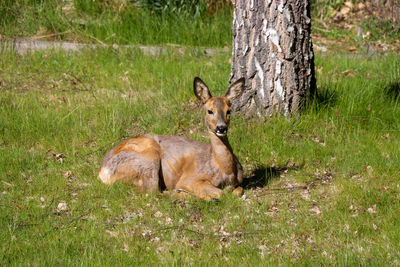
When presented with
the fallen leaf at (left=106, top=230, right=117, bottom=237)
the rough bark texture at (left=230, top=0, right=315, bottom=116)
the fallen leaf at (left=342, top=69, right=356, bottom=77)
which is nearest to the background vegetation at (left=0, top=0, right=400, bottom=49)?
the fallen leaf at (left=342, top=69, right=356, bottom=77)

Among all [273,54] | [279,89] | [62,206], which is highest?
[273,54]

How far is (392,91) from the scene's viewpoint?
8.07 m

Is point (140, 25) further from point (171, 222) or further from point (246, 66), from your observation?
point (171, 222)

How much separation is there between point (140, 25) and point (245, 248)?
6.61 meters

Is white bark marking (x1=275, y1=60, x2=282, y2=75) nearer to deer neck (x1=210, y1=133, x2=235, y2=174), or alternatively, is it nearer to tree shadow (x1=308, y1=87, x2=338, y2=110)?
tree shadow (x1=308, y1=87, x2=338, y2=110)

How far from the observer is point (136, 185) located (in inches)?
235

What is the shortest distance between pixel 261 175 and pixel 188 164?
3.09ft

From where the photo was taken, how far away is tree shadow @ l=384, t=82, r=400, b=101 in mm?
7942

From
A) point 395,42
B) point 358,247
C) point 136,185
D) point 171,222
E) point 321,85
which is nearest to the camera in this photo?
point 358,247

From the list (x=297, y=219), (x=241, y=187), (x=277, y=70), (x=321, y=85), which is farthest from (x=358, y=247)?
(x=321, y=85)

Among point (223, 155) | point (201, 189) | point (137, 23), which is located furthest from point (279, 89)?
point (137, 23)

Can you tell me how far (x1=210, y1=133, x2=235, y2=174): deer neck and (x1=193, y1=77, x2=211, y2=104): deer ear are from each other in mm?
401

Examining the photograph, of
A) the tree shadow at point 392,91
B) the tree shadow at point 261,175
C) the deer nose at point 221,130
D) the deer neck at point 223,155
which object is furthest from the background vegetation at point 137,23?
the deer nose at point 221,130

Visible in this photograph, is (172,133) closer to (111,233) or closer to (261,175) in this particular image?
(261,175)
